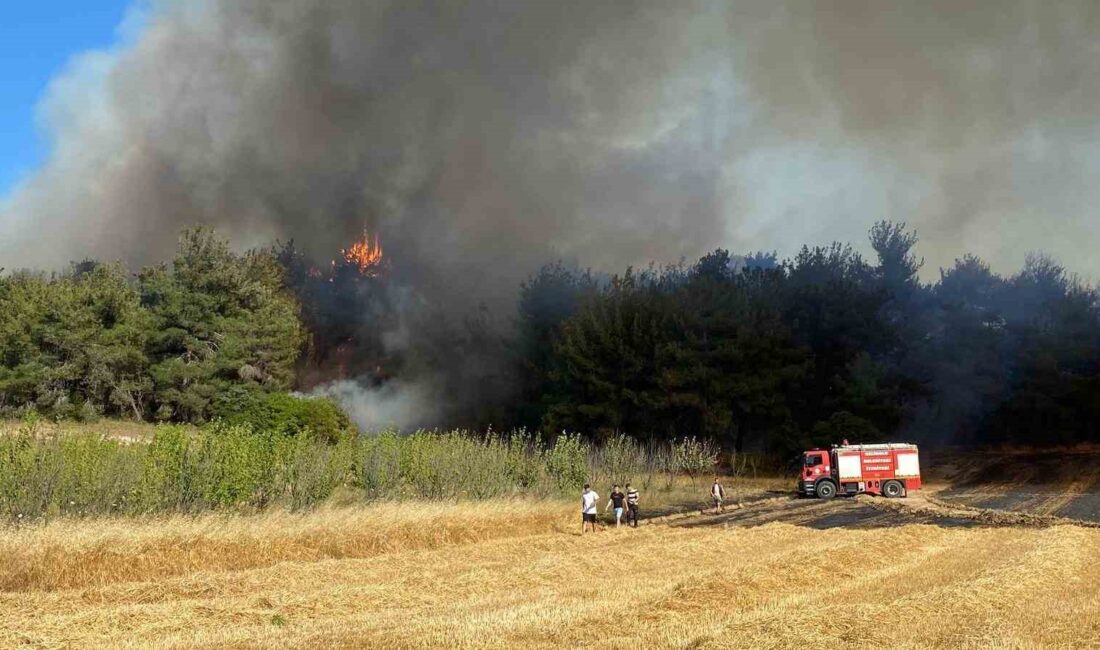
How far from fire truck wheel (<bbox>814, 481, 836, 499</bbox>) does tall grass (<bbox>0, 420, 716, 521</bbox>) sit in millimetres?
10660

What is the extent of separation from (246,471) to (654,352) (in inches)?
1377

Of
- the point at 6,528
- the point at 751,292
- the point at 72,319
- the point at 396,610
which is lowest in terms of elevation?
the point at 396,610

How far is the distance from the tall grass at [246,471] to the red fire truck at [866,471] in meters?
10.9

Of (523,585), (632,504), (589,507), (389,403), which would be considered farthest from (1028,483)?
(389,403)

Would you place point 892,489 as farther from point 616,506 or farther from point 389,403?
point 389,403

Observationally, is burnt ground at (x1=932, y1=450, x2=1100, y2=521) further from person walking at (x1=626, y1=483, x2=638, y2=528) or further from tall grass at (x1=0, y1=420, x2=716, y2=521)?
tall grass at (x1=0, y1=420, x2=716, y2=521)

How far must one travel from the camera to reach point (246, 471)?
78.2 feet

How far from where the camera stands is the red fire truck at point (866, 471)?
139 feet

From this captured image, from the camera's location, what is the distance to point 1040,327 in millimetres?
54469

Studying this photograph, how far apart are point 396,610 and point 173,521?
8.20m

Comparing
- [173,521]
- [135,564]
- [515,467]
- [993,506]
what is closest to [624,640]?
[135,564]

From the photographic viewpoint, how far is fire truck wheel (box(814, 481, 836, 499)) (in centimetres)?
4184

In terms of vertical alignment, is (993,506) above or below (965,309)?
below

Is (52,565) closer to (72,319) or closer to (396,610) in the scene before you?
(396,610)
